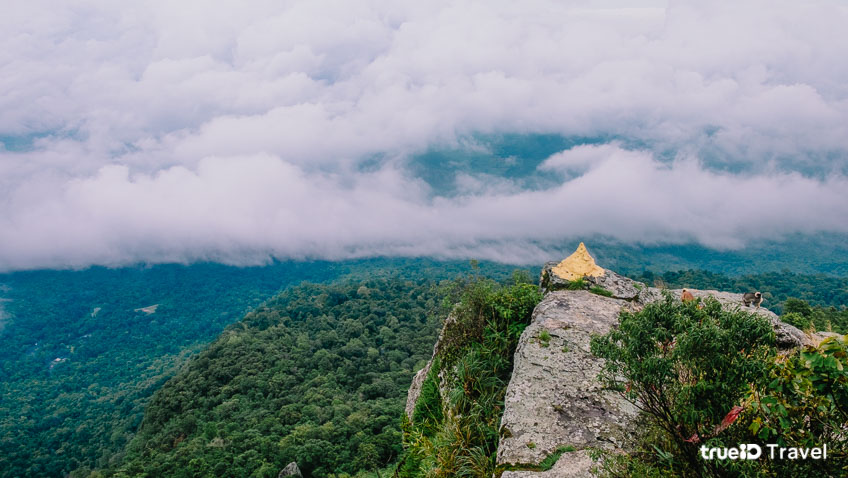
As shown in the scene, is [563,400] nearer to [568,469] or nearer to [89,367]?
[568,469]

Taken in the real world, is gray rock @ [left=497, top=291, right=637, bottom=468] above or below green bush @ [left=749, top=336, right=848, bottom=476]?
below

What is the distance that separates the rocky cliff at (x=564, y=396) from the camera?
24.5ft

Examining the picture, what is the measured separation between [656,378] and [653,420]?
5.65 ft

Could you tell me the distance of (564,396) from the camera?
8.67 metres

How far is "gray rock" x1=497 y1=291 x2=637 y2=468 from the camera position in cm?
765

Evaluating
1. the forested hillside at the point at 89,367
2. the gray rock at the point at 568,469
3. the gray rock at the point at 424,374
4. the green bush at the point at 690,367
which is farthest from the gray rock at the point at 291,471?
the green bush at the point at 690,367

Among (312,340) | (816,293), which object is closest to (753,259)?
(816,293)

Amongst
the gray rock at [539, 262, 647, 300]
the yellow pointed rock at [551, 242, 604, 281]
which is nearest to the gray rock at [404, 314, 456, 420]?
the gray rock at [539, 262, 647, 300]

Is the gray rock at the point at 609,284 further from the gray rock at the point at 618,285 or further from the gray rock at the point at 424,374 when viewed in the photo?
the gray rock at the point at 424,374

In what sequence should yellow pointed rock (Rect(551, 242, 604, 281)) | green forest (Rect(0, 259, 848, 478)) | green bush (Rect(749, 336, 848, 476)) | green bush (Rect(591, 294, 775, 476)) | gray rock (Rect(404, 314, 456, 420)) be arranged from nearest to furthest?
green bush (Rect(749, 336, 848, 476)), green bush (Rect(591, 294, 775, 476)), gray rock (Rect(404, 314, 456, 420)), yellow pointed rock (Rect(551, 242, 604, 281)), green forest (Rect(0, 259, 848, 478))

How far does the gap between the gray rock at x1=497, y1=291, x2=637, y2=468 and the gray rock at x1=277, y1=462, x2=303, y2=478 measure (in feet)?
108

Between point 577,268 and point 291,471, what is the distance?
32810 millimetres

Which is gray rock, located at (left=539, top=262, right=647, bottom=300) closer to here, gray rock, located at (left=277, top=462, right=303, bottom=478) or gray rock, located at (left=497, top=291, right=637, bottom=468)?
gray rock, located at (left=497, top=291, right=637, bottom=468)

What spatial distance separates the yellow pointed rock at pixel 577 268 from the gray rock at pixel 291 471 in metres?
31.8
